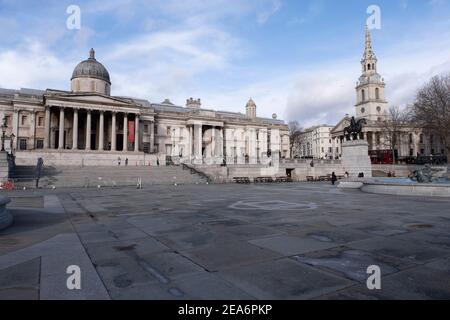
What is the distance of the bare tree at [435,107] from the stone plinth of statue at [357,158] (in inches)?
1000

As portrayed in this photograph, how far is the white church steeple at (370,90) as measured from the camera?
10769cm

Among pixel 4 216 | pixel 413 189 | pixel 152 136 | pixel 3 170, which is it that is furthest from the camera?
pixel 152 136

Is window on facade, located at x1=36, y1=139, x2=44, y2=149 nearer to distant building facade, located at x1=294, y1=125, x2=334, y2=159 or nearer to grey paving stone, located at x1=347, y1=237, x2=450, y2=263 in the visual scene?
grey paving stone, located at x1=347, y1=237, x2=450, y2=263

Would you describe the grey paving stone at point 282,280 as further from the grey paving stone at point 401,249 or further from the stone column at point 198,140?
the stone column at point 198,140

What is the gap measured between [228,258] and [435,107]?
187 feet

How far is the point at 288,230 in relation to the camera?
8031 mm

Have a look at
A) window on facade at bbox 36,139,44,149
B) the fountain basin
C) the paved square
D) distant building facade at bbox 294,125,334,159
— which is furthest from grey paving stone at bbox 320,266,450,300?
distant building facade at bbox 294,125,334,159

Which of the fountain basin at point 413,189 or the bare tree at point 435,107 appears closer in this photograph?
the fountain basin at point 413,189

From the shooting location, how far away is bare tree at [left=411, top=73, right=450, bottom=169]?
160ft

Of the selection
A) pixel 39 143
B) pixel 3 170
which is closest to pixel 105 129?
pixel 39 143

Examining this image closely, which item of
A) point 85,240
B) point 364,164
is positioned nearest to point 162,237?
point 85,240

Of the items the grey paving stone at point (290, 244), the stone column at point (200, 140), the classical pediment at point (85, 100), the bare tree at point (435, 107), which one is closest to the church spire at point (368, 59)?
the bare tree at point (435, 107)

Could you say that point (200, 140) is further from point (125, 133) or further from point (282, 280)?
point (282, 280)

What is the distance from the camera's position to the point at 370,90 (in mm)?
108062
